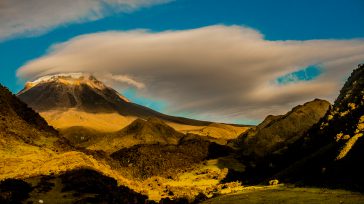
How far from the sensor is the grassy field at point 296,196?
85875 millimetres

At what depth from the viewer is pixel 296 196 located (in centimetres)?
9750

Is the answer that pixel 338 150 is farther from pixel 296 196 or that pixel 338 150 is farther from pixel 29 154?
pixel 29 154

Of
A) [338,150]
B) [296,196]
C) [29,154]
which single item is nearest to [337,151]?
[338,150]

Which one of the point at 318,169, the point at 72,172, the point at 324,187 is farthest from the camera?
the point at 72,172

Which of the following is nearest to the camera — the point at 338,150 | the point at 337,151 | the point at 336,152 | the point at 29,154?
the point at 338,150

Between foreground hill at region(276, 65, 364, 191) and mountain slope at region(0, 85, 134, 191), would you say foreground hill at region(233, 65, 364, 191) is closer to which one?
foreground hill at region(276, 65, 364, 191)

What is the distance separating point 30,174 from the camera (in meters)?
152

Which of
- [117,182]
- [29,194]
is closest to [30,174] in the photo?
[29,194]

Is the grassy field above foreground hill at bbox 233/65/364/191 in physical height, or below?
below

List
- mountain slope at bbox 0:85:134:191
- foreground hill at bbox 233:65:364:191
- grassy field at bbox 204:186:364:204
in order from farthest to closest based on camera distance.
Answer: mountain slope at bbox 0:85:134:191
foreground hill at bbox 233:65:364:191
grassy field at bbox 204:186:364:204

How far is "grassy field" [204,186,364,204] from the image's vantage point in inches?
3381

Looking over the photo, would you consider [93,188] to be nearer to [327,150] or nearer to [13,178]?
[13,178]

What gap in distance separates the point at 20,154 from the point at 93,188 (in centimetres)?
→ 3530

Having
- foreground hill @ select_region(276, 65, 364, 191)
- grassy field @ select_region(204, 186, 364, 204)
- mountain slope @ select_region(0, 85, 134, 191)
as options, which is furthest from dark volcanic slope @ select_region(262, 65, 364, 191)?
mountain slope @ select_region(0, 85, 134, 191)
